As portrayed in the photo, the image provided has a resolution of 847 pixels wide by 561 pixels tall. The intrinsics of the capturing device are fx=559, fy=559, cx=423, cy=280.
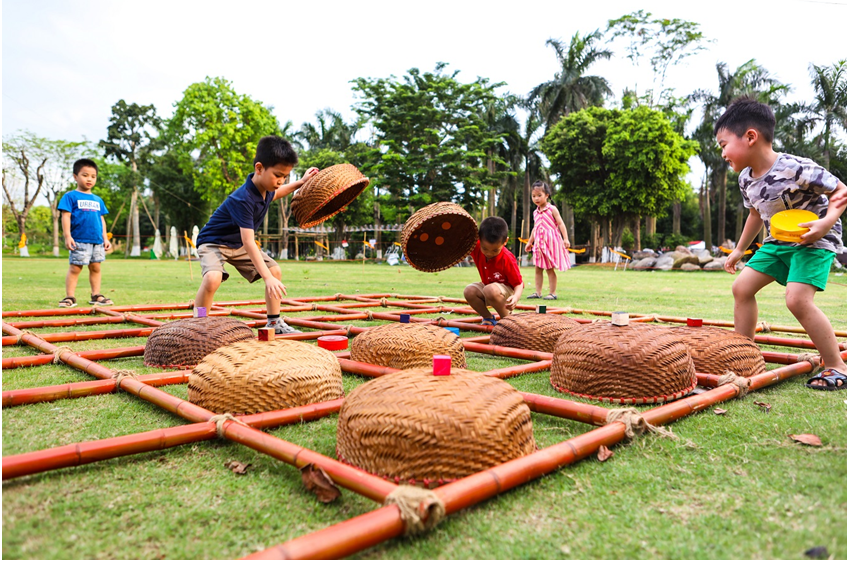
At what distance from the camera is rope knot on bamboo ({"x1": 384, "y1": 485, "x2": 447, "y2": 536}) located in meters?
1.25

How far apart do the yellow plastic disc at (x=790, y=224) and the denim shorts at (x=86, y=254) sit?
6.33 metres

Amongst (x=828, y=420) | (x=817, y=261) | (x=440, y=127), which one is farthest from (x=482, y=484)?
(x=440, y=127)

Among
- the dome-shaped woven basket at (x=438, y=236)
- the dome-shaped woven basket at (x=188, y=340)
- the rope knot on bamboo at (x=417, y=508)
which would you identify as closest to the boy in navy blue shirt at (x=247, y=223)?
the dome-shaped woven basket at (x=188, y=340)

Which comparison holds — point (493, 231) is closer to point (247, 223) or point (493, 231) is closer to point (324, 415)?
point (247, 223)

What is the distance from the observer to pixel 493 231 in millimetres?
4551

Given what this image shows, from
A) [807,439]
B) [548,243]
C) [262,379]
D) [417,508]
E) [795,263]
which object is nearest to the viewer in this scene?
[417,508]

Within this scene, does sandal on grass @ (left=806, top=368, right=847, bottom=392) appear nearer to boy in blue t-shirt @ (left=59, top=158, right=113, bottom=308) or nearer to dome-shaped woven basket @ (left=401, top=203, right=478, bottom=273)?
dome-shaped woven basket @ (left=401, top=203, right=478, bottom=273)

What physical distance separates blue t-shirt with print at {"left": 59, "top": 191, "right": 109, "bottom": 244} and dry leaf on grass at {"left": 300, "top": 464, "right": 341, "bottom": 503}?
5.92 meters

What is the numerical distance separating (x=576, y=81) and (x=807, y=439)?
→ 110 feet

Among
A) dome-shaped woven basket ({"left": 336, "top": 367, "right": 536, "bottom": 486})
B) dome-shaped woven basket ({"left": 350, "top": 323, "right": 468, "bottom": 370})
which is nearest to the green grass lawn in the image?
dome-shaped woven basket ({"left": 336, "top": 367, "right": 536, "bottom": 486})

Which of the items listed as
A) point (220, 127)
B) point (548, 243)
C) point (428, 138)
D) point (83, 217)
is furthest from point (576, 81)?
point (83, 217)

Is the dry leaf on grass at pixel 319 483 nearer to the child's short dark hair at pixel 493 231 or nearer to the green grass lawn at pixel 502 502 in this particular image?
the green grass lawn at pixel 502 502

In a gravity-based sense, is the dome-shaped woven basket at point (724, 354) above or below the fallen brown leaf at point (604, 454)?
above

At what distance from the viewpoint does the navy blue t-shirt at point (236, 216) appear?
415 centimetres
